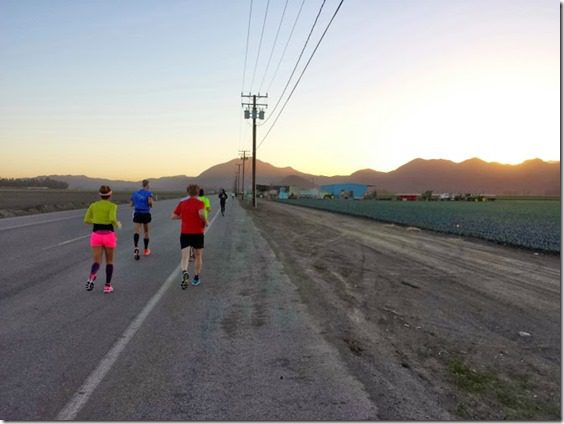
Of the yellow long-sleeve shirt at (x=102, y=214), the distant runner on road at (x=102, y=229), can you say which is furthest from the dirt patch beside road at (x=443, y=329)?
the yellow long-sleeve shirt at (x=102, y=214)

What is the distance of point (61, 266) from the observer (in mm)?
10609

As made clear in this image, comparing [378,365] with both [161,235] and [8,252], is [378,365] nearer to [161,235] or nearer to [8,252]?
[8,252]

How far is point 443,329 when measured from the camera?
6.45 meters

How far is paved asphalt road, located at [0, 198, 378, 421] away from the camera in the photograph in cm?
381

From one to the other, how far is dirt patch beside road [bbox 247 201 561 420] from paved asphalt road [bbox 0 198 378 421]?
433 millimetres

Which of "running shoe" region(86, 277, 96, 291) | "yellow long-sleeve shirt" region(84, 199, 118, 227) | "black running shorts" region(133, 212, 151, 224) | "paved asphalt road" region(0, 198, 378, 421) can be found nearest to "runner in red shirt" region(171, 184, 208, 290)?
"paved asphalt road" region(0, 198, 378, 421)

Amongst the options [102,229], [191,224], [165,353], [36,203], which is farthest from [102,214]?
[36,203]

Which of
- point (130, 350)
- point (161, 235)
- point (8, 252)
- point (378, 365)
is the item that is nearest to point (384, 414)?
point (378, 365)

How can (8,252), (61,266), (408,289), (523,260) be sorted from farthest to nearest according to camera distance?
(523,260) < (8,252) < (61,266) < (408,289)

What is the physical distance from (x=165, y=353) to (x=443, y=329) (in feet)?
12.2

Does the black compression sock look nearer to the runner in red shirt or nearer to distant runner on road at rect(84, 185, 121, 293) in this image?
distant runner on road at rect(84, 185, 121, 293)

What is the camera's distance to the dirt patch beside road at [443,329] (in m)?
4.19

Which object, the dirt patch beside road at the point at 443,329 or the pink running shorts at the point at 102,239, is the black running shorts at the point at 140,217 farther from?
the pink running shorts at the point at 102,239

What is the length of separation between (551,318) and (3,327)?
25.5 feet
